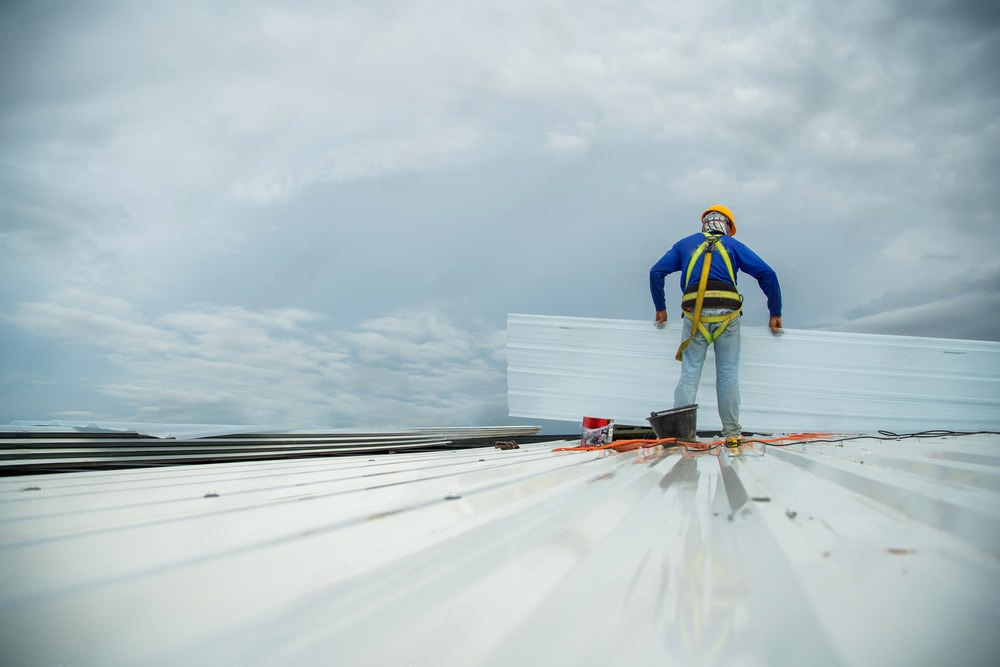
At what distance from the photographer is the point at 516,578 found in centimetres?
78

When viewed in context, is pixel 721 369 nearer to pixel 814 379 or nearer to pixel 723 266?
pixel 723 266

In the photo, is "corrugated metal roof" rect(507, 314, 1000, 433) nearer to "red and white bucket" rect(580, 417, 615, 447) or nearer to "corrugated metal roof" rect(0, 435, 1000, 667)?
"red and white bucket" rect(580, 417, 615, 447)

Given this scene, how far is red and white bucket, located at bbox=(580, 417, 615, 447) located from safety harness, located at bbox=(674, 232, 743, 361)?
1076 millimetres

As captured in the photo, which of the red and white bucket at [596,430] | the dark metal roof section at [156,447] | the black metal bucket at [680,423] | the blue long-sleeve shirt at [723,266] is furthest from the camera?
the red and white bucket at [596,430]

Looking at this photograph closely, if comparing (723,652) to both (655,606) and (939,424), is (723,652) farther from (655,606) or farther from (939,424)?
(939,424)

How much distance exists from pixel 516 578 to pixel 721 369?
3.57 m

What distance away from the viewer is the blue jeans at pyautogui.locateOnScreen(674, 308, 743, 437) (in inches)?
148

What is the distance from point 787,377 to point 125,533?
470 cm

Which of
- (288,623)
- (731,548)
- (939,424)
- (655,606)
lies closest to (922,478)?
(731,548)

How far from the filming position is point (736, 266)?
4.09 m

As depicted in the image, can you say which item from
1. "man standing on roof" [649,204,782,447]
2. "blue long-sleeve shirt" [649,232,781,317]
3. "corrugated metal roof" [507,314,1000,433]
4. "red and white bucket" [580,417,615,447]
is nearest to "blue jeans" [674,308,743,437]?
"man standing on roof" [649,204,782,447]

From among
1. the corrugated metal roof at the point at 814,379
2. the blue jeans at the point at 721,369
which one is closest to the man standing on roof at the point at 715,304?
the blue jeans at the point at 721,369

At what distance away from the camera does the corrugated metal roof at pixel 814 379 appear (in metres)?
4.41

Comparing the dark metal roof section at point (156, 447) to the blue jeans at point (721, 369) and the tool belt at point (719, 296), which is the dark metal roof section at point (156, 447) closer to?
the blue jeans at point (721, 369)
